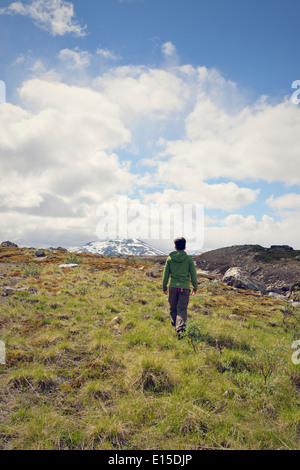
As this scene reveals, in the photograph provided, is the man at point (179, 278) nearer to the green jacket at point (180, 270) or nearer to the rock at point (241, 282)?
the green jacket at point (180, 270)

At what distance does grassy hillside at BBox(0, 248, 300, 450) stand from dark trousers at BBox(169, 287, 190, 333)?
454 millimetres

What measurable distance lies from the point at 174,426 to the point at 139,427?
0.56 meters

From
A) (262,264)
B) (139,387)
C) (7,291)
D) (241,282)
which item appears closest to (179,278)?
(139,387)

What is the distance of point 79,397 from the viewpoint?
4375 millimetres

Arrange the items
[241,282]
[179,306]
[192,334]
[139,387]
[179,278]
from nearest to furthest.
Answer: [139,387], [192,334], [179,306], [179,278], [241,282]

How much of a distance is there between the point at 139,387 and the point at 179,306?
3.55 m

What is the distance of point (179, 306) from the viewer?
7895mm

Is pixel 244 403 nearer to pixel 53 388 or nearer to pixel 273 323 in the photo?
pixel 53 388

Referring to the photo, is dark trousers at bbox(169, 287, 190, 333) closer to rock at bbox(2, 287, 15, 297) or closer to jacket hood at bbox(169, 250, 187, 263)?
jacket hood at bbox(169, 250, 187, 263)

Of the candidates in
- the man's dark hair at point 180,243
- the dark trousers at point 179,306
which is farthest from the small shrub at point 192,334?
the man's dark hair at point 180,243

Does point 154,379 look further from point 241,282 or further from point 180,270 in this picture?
point 241,282

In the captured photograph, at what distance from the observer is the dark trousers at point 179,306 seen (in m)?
7.43

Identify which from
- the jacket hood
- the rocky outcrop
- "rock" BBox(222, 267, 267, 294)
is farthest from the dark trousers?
the rocky outcrop

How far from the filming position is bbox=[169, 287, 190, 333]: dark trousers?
7434 mm
